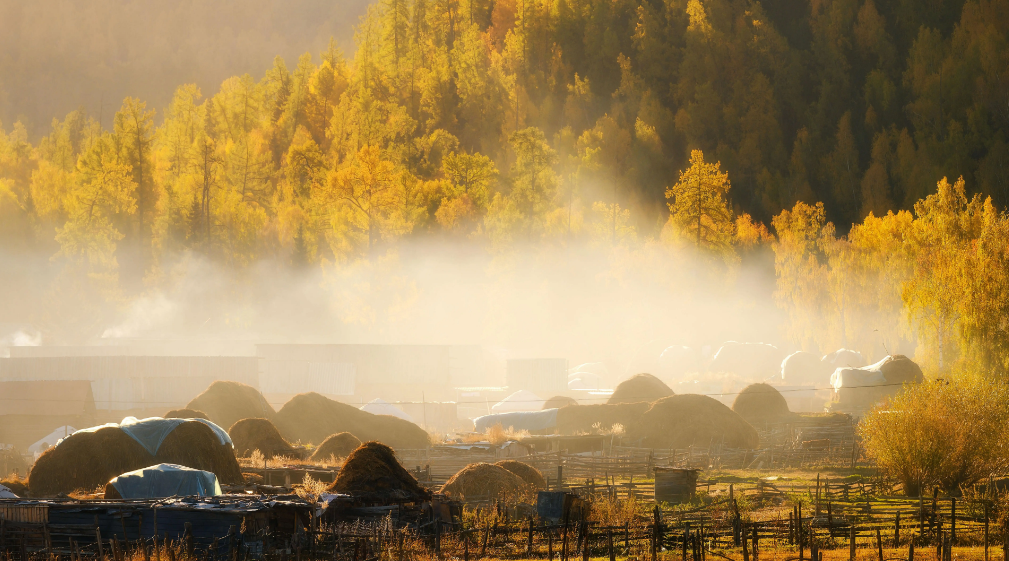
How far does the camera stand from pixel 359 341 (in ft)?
241

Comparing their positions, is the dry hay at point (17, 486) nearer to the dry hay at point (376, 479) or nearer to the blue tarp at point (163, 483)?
the blue tarp at point (163, 483)

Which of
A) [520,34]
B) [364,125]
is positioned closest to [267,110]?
[364,125]

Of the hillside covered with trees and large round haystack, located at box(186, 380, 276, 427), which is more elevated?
the hillside covered with trees

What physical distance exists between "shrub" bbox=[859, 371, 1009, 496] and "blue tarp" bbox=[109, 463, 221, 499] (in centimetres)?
1879

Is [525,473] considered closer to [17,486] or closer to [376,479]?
[376,479]

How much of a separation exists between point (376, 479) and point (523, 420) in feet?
69.9

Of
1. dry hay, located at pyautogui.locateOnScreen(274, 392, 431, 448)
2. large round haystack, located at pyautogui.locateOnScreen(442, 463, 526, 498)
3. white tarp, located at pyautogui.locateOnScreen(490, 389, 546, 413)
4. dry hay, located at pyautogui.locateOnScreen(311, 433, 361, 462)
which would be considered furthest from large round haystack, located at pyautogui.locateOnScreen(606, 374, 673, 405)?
large round haystack, located at pyautogui.locateOnScreen(442, 463, 526, 498)

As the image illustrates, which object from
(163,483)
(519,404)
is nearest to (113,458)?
(163,483)

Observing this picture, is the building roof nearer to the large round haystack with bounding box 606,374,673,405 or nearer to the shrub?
the large round haystack with bounding box 606,374,673,405

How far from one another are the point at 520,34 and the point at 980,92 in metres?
52.6

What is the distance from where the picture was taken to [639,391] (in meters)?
47.8

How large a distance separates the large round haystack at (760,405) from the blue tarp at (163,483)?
28.3m

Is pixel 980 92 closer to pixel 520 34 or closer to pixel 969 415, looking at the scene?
pixel 520 34

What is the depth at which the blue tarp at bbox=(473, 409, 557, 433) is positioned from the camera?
42.8m
